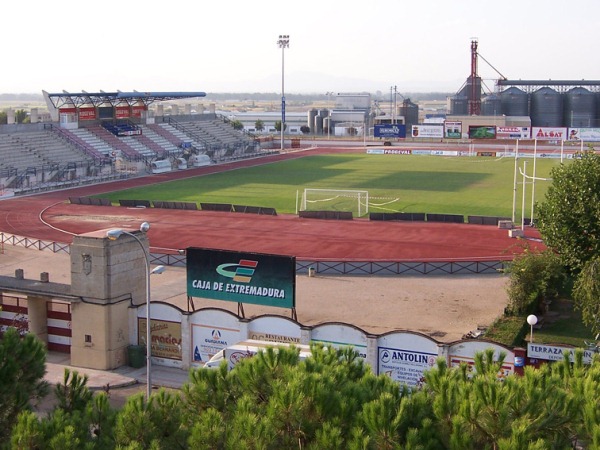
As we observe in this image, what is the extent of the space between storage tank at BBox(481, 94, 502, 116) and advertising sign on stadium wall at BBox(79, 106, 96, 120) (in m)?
83.8

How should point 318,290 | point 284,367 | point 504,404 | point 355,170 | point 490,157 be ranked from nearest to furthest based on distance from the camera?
1. point 504,404
2. point 284,367
3. point 318,290
4. point 355,170
5. point 490,157

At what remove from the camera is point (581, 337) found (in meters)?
32.4

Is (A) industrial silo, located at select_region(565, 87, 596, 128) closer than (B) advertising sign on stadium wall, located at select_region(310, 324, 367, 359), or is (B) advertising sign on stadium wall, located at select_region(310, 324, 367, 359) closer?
(B) advertising sign on stadium wall, located at select_region(310, 324, 367, 359)

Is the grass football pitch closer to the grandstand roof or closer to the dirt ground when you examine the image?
the grandstand roof

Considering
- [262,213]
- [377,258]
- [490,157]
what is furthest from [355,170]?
[377,258]

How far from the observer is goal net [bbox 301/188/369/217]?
65.3m

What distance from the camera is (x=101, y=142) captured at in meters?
96.4

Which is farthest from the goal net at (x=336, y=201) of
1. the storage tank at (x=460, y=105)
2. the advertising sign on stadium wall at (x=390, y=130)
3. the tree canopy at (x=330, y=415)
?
the storage tank at (x=460, y=105)

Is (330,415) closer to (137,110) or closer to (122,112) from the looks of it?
(122,112)

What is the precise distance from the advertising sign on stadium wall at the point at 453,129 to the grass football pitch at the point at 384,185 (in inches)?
1283

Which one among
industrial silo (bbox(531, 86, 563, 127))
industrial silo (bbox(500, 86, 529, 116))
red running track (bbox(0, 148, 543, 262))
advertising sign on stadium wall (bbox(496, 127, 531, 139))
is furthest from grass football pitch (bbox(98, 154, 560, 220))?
industrial silo (bbox(500, 86, 529, 116))

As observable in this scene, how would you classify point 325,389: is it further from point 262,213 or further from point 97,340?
point 262,213

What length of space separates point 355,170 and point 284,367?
81055 millimetres

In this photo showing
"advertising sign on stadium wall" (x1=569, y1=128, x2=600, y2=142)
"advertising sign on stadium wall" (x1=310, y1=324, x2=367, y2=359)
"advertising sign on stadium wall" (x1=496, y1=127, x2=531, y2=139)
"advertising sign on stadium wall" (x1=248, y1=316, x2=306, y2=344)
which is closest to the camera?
"advertising sign on stadium wall" (x1=310, y1=324, x2=367, y2=359)
